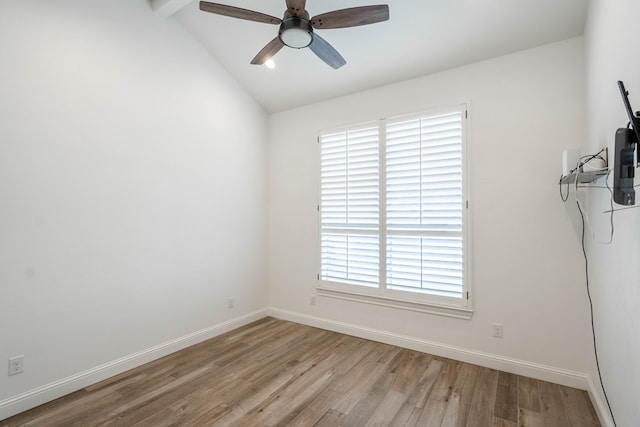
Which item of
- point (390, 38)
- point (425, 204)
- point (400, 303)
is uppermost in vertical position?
point (390, 38)

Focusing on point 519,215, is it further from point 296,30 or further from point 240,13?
point 240,13

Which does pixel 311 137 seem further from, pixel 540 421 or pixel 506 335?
pixel 540 421

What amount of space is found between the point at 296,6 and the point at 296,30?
14 centimetres

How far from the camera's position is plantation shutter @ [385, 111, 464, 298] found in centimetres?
303

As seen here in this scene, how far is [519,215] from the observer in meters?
2.77

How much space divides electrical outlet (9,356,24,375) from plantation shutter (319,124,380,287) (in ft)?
9.05

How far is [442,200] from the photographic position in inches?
121

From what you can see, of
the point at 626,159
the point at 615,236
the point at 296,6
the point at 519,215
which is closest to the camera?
the point at 626,159

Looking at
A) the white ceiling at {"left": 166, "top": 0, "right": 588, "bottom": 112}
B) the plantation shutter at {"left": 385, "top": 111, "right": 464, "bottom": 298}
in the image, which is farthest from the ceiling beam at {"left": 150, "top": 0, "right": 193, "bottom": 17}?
the plantation shutter at {"left": 385, "top": 111, "right": 464, "bottom": 298}

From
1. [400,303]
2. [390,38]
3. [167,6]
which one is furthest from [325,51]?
[400,303]

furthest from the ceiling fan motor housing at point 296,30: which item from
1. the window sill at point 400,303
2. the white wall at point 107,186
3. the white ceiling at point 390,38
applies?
the window sill at point 400,303

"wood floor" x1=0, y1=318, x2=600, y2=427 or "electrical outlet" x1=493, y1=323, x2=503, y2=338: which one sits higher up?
"electrical outlet" x1=493, y1=323, x2=503, y2=338

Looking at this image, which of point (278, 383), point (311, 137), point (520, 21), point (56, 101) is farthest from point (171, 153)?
point (520, 21)

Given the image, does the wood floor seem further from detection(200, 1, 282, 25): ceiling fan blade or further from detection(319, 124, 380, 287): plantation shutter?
detection(200, 1, 282, 25): ceiling fan blade
